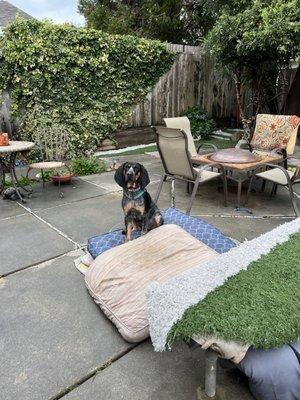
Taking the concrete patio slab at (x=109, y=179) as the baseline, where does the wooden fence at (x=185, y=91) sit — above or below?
above

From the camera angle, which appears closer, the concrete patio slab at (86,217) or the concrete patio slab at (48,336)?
the concrete patio slab at (48,336)

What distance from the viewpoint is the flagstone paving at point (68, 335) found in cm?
155

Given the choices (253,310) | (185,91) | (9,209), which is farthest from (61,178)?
(185,91)

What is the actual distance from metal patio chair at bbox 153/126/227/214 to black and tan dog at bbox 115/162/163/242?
3.29 ft

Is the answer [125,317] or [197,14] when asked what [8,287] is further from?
[197,14]

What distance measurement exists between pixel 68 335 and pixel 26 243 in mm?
1430

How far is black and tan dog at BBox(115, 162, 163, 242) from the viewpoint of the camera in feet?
8.37

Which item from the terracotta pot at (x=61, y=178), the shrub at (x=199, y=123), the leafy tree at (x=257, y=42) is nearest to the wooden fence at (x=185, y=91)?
the shrub at (x=199, y=123)

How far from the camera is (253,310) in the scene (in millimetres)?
1404

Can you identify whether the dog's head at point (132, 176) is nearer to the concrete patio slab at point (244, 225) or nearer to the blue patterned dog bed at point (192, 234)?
the blue patterned dog bed at point (192, 234)

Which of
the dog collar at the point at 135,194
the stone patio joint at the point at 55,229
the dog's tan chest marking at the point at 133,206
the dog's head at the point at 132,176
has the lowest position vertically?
the stone patio joint at the point at 55,229

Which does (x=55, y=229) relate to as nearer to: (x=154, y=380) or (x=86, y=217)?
(x=86, y=217)

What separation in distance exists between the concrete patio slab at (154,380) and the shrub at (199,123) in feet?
24.0

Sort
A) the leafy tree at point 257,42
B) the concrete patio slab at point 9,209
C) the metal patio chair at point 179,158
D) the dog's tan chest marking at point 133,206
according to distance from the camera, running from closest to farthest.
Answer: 1. the dog's tan chest marking at point 133,206
2. the metal patio chair at point 179,158
3. the concrete patio slab at point 9,209
4. the leafy tree at point 257,42
